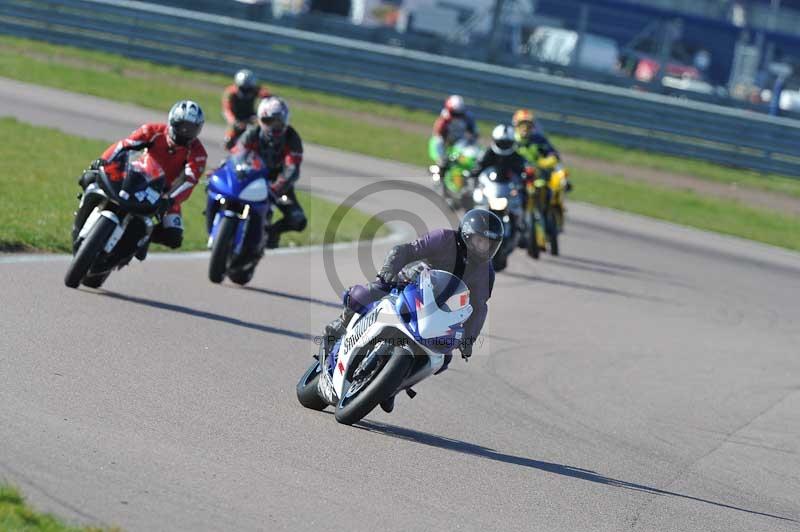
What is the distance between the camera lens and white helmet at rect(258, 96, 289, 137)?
1260cm

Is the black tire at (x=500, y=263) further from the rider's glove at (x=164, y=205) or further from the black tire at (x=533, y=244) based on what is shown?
the rider's glove at (x=164, y=205)

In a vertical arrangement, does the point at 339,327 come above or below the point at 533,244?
above

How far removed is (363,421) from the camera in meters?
8.27

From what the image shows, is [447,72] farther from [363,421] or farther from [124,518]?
[124,518]

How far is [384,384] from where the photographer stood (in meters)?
7.42

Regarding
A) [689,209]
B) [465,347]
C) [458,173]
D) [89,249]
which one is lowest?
[689,209]

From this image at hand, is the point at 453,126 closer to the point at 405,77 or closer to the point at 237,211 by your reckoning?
the point at 237,211

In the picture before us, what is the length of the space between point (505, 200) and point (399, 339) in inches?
357

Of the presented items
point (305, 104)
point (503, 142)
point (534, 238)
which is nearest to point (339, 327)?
point (503, 142)

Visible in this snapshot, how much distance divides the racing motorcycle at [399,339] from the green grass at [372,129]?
1719 cm

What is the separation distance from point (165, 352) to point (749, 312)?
927 cm

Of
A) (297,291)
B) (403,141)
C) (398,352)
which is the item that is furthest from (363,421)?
(403,141)

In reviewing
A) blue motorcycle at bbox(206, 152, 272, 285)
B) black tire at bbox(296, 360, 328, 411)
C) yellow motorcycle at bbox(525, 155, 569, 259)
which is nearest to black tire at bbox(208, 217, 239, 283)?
blue motorcycle at bbox(206, 152, 272, 285)

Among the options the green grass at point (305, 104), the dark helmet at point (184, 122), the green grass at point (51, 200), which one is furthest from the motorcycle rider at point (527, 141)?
the dark helmet at point (184, 122)
